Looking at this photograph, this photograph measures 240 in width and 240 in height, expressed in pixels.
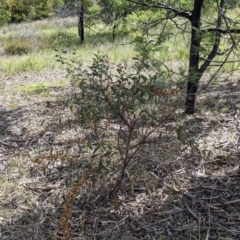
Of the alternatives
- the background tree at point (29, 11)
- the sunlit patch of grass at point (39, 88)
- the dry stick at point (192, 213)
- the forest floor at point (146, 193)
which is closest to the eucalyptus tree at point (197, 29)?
the forest floor at point (146, 193)

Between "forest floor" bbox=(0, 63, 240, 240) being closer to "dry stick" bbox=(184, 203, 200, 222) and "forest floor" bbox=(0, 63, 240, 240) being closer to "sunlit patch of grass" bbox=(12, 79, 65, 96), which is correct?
"dry stick" bbox=(184, 203, 200, 222)

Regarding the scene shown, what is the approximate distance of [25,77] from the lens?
5.86m

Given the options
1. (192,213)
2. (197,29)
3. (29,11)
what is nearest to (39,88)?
(197,29)

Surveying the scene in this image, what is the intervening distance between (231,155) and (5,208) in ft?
5.03

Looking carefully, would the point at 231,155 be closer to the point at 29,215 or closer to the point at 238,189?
the point at 238,189

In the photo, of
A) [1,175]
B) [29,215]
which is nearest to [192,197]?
[29,215]

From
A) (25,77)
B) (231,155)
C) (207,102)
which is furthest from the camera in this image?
(25,77)

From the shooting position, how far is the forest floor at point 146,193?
185 centimetres

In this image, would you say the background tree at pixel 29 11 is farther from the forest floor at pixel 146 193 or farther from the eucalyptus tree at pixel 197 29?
the forest floor at pixel 146 193

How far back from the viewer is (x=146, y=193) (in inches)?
83.0

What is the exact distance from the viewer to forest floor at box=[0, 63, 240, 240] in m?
1.85

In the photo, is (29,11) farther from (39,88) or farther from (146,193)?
(146,193)

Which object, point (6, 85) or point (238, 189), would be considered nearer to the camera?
point (238, 189)

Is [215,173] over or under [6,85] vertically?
over
